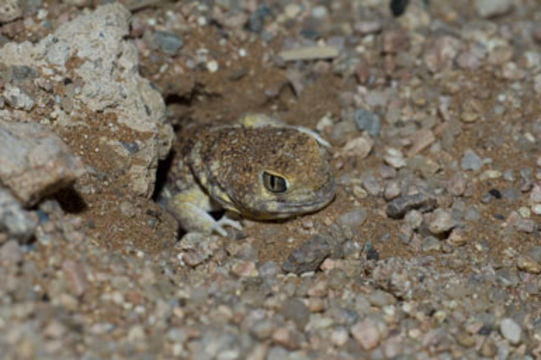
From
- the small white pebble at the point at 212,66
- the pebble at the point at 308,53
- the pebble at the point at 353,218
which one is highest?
the small white pebble at the point at 212,66

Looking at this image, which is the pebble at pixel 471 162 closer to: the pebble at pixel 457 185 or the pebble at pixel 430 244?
the pebble at pixel 457 185

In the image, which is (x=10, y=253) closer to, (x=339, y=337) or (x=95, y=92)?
(x=95, y=92)

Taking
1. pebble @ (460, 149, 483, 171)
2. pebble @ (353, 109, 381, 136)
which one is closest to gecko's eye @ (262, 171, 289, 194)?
pebble @ (353, 109, 381, 136)

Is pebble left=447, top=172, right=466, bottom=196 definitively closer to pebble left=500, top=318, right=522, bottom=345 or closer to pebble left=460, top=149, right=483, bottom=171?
pebble left=460, top=149, right=483, bottom=171

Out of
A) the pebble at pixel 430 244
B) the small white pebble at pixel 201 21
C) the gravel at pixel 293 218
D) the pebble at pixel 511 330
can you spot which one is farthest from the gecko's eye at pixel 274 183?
the small white pebble at pixel 201 21

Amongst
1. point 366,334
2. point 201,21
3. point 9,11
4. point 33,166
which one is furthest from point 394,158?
point 9,11

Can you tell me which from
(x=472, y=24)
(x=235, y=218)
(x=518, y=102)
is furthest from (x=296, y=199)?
(x=472, y=24)
